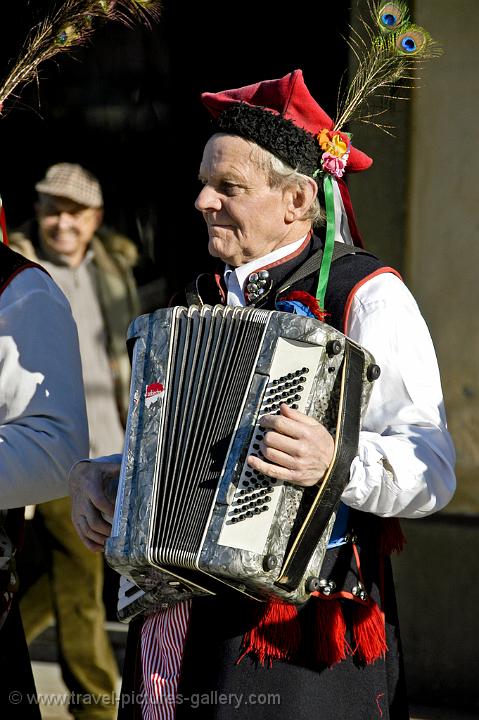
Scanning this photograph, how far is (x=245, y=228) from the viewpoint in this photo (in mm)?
2354

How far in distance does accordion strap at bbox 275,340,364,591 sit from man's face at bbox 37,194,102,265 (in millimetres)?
2674

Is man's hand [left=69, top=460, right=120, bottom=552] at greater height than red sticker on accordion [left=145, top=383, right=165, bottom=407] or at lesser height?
lesser

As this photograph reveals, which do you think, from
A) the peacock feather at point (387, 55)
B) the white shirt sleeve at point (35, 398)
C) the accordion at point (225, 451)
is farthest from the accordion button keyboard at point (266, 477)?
the peacock feather at point (387, 55)

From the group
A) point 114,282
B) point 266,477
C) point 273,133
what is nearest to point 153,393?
point 266,477

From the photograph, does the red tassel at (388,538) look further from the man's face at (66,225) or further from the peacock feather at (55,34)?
the man's face at (66,225)

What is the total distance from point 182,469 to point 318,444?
0.96 feet

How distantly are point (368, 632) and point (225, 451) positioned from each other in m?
0.51

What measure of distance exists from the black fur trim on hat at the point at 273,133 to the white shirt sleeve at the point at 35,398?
0.59 m

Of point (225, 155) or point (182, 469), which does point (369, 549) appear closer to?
point (182, 469)

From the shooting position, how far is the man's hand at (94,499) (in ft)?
7.37

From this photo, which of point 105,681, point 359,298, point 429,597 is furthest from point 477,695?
point 359,298

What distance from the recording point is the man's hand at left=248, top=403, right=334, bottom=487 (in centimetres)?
197

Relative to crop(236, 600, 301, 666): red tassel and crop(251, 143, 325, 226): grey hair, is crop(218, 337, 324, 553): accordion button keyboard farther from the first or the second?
crop(251, 143, 325, 226): grey hair

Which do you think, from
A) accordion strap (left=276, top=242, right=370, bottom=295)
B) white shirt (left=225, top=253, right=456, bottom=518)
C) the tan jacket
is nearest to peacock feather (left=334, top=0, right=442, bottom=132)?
accordion strap (left=276, top=242, right=370, bottom=295)
